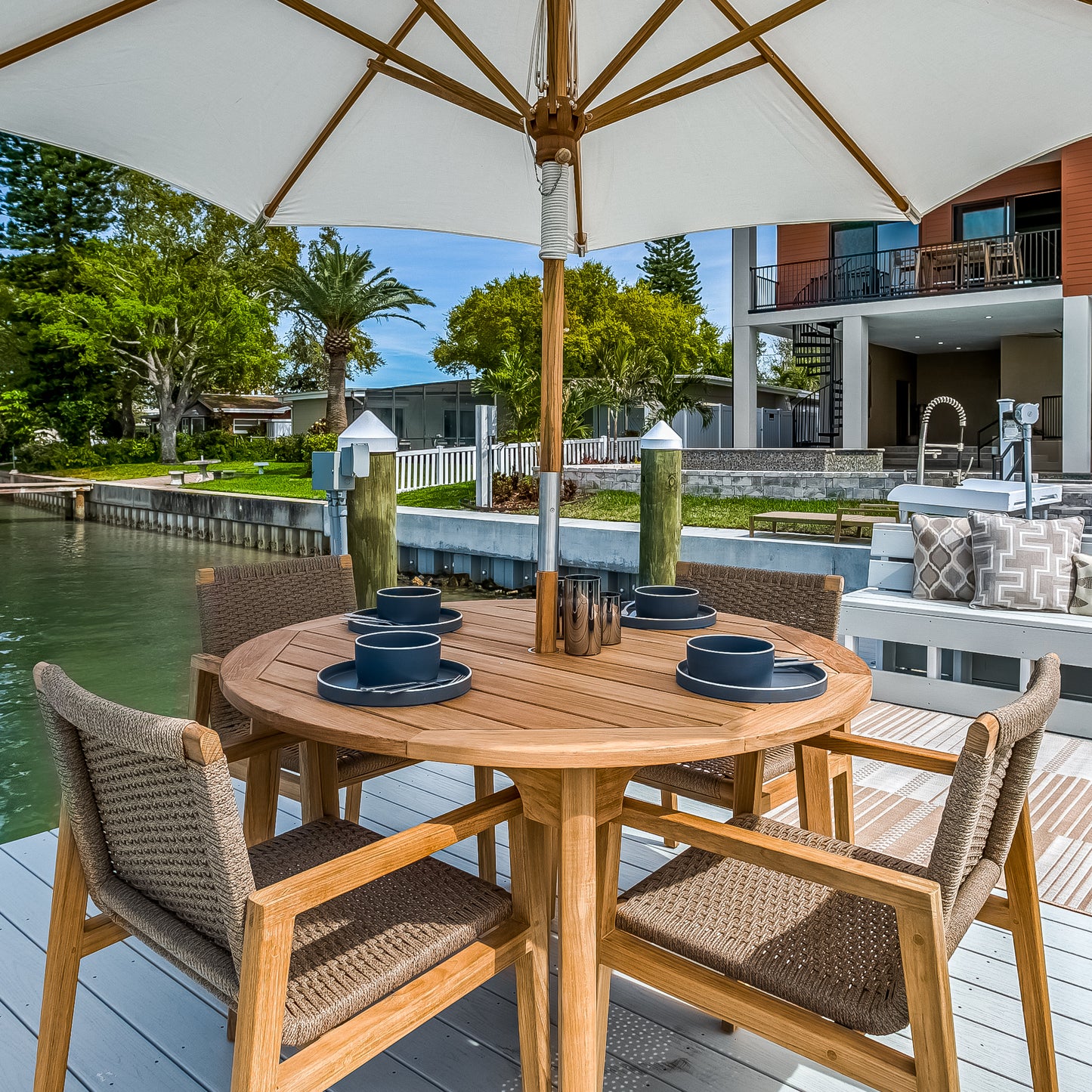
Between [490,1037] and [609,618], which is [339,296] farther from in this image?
[490,1037]

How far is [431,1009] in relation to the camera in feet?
4.00

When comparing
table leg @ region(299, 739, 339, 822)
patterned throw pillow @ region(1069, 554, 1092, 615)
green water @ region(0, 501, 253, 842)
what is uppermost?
patterned throw pillow @ region(1069, 554, 1092, 615)

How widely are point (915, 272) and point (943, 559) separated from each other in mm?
10940

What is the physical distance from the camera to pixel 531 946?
4.54 ft

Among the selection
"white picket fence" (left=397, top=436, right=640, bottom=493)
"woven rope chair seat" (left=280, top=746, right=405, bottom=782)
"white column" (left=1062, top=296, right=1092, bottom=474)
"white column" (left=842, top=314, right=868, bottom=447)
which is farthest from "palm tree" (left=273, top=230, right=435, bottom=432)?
"woven rope chair seat" (left=280, top=746, right=405, bottom=782)

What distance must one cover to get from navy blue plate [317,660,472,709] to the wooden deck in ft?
2.35

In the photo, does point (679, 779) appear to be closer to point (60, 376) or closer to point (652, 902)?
point (652, 902)

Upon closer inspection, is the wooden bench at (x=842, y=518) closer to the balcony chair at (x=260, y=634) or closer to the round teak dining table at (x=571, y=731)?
the balcony chair at (x=260, y=634)

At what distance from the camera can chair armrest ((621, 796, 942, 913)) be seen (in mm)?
1058

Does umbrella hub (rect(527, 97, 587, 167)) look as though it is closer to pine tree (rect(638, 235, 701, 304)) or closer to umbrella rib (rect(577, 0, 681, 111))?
umbrella rib (rect(577, 0, 681, 111))

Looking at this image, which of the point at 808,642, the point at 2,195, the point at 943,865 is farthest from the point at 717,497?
the point at 2,195

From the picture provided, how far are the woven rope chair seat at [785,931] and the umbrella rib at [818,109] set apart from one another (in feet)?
6.20

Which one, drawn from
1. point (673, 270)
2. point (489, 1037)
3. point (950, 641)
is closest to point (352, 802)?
point (489, 1037)

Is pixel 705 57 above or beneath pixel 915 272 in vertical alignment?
beneath
